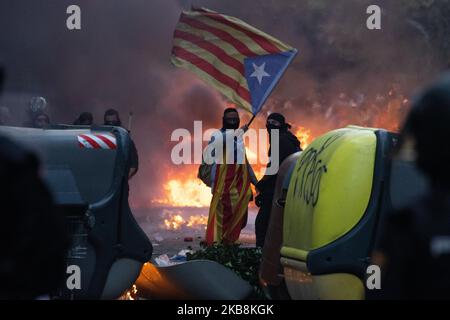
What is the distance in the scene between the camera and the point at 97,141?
8.22 meters

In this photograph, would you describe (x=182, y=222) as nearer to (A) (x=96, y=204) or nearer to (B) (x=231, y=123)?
(B) (x=231, y=123)

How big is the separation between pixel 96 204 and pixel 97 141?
439 millimetres

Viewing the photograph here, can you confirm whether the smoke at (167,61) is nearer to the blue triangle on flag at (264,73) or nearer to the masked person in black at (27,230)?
the blue triangle on flag at (264,73)

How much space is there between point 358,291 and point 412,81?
710 inches

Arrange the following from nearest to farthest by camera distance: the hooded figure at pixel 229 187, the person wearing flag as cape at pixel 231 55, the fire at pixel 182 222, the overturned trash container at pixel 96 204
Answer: the overturned trash container at pixel 96 204 < the person wearing flag as cape at pixel 231 55 < the hooded figure at pixel 229 187 < the fire at pixel 182 222

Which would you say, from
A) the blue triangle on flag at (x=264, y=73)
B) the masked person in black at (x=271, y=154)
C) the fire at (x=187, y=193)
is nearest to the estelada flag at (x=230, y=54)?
the blue triangle on flag at (x=264, y=73)

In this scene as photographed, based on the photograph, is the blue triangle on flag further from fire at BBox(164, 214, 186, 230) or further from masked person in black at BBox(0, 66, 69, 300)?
masked person in black at BBox(0, 66, 69, 300)

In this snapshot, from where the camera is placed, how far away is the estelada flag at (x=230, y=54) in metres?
12.1

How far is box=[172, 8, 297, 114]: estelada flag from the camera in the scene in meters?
12.1

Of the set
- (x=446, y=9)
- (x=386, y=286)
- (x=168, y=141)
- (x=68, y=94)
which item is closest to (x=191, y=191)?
(x=168, y=141)

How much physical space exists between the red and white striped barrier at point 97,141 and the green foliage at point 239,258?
1.85 meters

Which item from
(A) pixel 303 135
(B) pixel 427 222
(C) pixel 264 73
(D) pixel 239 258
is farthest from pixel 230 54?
(A) pixel 303 135

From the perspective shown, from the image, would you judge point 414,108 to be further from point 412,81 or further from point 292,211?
point 412,81
